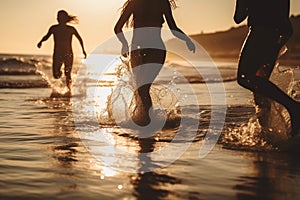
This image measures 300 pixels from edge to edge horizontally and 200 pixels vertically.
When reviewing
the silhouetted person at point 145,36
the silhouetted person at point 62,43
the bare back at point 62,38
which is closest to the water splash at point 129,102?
the silhouetted person at point 145,36

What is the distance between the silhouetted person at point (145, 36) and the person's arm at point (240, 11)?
4.37 ft

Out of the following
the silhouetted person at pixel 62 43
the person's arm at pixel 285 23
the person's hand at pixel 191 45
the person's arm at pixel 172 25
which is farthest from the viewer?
the silhouetted person at pixel 62 43

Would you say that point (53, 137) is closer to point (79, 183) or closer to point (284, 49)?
point (79, 183)

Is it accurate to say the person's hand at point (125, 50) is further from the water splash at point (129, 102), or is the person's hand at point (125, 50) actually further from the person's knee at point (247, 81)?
the person's knee at point (247, 81)

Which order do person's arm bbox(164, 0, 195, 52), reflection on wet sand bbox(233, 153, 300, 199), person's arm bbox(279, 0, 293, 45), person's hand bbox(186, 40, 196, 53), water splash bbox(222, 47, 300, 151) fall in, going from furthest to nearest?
person's arm bbox(164, 0, 195, 52) < person's hand bbox(186, 40, 196, 53) < person's arm bbox(279, 0, 293, 45) < water splash bbox(222, 47, 300, 151) < reflection on wet sand bbox(233, 153, 300, 199)

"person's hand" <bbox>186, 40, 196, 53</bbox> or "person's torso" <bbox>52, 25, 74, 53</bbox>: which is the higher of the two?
"person's torso" <bbox>52, 25, 74, 53</bbox>

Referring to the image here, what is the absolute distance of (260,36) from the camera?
529 centimetres

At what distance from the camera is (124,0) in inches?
276

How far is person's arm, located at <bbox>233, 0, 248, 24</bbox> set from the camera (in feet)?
17.7

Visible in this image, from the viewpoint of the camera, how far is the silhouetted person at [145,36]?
22.2 feet

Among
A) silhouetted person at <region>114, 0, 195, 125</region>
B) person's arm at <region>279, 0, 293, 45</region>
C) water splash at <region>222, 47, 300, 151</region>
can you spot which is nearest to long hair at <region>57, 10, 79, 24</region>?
silhouetted person at <region>114, 0, 195, 125</region>

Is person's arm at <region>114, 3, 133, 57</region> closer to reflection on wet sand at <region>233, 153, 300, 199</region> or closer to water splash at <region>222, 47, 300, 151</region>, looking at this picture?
water splash at <region>222, 47, 300, 151</region>

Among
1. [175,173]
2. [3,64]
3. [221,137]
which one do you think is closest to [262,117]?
[221,137]

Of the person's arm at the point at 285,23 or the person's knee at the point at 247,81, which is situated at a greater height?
the person's arm at the point at 285,23
